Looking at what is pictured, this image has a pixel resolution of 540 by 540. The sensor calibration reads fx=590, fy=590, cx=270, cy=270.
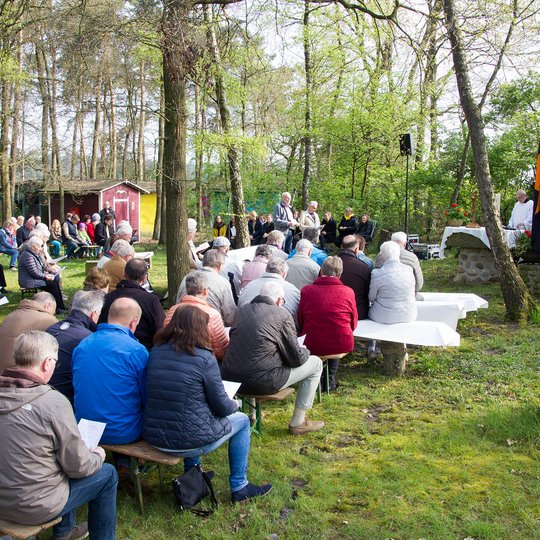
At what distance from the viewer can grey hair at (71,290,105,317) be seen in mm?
4066

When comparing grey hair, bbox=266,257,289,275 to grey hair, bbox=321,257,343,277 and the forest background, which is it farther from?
the forest background

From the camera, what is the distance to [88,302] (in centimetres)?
409

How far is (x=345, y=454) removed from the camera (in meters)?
4.20

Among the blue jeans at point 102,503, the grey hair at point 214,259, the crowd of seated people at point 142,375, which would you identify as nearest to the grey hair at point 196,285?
the crowd of seated people at point 142,375

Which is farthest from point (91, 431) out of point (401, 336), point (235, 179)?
point (235, 179)

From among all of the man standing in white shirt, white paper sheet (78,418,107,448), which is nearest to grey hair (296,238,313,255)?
white paper sheet (78,418,107,448)

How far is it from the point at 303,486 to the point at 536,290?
6672 mm

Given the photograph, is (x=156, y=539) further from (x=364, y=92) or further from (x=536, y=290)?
(x=364, y=92)

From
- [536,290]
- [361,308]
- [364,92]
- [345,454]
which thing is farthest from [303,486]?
[364,92]

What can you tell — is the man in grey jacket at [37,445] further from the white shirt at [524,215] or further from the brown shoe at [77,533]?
the white shirt at [524,215]

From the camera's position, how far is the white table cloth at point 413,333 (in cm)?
536

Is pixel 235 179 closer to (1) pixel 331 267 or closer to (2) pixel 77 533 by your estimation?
(1) pixel 331 267

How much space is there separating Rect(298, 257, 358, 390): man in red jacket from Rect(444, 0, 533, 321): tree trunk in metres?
3.30

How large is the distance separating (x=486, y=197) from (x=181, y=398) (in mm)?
5840
